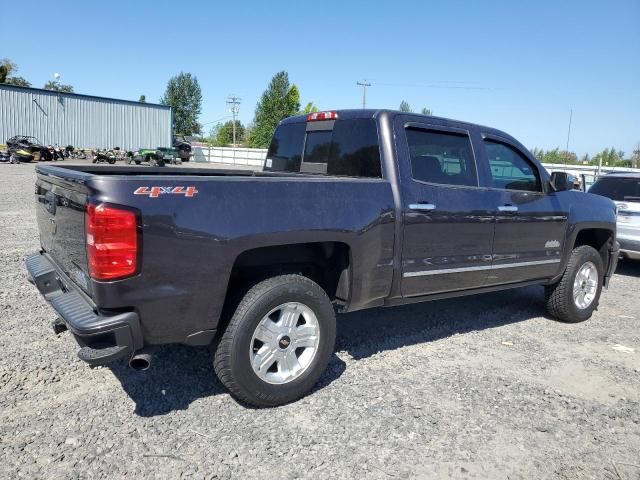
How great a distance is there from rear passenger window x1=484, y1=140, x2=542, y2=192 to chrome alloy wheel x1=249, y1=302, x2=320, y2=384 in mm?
2276

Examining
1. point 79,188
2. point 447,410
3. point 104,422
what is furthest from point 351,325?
point 79,188

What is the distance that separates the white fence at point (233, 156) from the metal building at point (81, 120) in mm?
5629

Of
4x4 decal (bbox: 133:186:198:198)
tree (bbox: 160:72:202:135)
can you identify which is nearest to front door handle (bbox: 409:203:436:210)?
4x4 decal (bbox: 133:186:198:198)

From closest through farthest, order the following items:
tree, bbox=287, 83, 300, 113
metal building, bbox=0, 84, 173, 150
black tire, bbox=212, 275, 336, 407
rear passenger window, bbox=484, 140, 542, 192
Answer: black tire, bbox=212, 275, 336, 407, rear passenger window, bbox=484, 140, 542, 192, metal building, bbox=0, 84, 173, 150, tree, bbox=287, 83, 300, 113

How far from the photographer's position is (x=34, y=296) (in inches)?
205

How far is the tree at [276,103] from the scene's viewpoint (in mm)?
68625

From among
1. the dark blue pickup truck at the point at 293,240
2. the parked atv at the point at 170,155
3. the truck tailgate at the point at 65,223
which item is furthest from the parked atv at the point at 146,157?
the truck tailgate at the point at 65,223

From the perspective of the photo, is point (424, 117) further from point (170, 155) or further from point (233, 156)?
point (233, 156)

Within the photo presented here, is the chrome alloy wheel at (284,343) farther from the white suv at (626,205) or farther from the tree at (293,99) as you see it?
the tree at (293,99)

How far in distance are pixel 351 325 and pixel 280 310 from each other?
1.85 metres

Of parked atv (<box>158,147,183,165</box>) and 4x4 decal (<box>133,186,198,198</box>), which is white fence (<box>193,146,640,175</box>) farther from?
4x4 decal (<box>133,186,198,198</box>)

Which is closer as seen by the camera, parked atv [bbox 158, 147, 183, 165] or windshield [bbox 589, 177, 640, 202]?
windshield [bbox 589, 177, 640, 202]

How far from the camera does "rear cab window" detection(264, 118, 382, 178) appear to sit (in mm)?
4059

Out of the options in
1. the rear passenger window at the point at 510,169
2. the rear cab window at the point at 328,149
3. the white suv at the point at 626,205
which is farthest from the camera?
the white suv at the point at 626,205
